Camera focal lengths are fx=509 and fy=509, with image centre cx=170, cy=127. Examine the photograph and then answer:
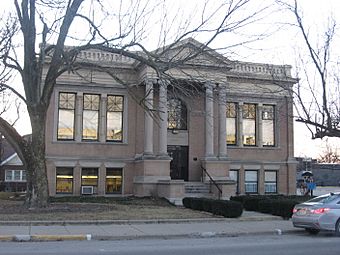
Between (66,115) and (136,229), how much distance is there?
17064 millimetres

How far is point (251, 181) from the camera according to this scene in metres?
34.7

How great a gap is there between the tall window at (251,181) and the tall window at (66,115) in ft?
39.6

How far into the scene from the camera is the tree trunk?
20.2 meters

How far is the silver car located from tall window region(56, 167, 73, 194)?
716 inches

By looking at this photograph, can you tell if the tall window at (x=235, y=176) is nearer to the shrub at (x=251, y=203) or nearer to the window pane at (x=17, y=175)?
the shrub at (x=251, y=203)

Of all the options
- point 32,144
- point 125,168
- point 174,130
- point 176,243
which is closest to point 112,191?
point 125,168

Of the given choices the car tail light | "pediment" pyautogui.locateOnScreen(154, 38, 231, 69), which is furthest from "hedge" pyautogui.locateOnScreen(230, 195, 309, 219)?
"pediment" pyautogui.locateOnScreen(154, 38, 231, 69)

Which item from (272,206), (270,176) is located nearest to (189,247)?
(272,206)

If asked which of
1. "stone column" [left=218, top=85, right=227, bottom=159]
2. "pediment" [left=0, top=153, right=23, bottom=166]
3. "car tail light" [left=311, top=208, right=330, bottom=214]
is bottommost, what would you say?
"car tail light" [left=311, top=208, right=330, bottom=214]

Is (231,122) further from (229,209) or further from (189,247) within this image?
(189,247)

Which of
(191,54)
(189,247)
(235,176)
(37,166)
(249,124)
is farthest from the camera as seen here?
(249,124)

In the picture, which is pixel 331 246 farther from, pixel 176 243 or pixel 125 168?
pixel 125 168

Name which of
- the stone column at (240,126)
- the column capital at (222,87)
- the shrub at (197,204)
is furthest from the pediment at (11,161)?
the shrub at (197,204)

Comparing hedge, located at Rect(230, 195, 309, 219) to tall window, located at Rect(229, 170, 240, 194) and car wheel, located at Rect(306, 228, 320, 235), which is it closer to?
car wheel, located at Rect(306, 228, 320, 235)
